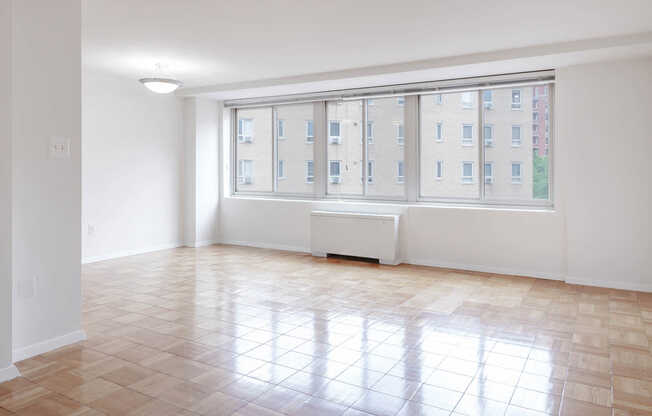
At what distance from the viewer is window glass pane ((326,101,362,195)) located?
6.84 m

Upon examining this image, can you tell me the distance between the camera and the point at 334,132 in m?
7.05

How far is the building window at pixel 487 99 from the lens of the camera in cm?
589

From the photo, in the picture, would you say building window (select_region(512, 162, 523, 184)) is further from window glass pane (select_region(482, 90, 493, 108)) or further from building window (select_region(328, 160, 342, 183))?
building window (select_region(328, 160, 342, 183))

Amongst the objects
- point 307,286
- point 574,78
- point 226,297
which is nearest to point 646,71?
point 574,78

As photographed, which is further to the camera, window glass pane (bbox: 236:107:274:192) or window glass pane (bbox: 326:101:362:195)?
window glass pane (bbox: 236:107:274:192)

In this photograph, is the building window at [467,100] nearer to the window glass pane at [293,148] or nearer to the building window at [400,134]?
the building window at [400,134]

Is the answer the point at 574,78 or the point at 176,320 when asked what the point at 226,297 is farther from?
the point at 574,78

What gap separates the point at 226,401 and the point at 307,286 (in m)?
2.58

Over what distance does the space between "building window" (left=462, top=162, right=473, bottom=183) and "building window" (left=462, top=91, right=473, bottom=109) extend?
71 cm

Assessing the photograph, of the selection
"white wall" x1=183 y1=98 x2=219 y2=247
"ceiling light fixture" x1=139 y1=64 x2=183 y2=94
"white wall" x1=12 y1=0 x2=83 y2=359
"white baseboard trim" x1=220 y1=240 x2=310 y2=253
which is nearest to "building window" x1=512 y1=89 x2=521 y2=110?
"white baseboard trim" x1=220 y1=240 x2=310 y2=253

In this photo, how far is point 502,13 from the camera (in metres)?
3.80

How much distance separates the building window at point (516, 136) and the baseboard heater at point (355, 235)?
5.43 ft

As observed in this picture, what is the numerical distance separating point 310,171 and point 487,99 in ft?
8.93

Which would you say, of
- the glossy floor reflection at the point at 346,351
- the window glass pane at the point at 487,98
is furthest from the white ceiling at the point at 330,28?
the glossy floor reflection at the point at 346,351
